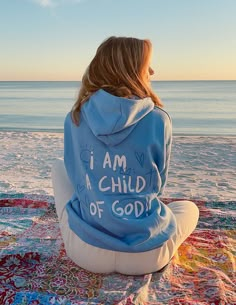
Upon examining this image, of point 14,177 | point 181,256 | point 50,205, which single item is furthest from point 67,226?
point 14,177

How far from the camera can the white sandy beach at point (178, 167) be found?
4.42 metres

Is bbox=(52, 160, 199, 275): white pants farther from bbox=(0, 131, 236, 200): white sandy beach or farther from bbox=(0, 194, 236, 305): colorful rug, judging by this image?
bbox=(0, 131, 236, 200): white sandy beach

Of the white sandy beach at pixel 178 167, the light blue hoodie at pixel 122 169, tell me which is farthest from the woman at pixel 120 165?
the white sandy beach at pixel 178 167

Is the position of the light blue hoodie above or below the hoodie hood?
below

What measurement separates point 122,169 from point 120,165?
20mm

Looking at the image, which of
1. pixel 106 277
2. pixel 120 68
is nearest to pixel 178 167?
pixel 106 277

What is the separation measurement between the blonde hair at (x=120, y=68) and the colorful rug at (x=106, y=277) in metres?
0.78

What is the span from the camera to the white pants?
206 centimetres

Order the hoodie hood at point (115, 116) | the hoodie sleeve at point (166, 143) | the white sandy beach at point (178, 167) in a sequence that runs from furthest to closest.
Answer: the white sandy beach at point (178, 167) < the hoodie sleeve at point (166, 143) < the hoodie hood at point (115, 116)

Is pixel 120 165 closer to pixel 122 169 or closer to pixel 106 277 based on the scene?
pixel 122 169

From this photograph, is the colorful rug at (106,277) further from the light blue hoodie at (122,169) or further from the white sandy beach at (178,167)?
the white sandy beach at (178,167)

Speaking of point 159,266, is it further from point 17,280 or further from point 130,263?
point 17,280

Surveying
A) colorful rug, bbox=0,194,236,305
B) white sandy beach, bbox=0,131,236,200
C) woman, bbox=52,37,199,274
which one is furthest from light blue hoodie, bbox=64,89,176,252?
Result: white sandy beach, bbox=0,131,236,200

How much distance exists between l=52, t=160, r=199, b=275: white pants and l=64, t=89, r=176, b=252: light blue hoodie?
0.21ft
